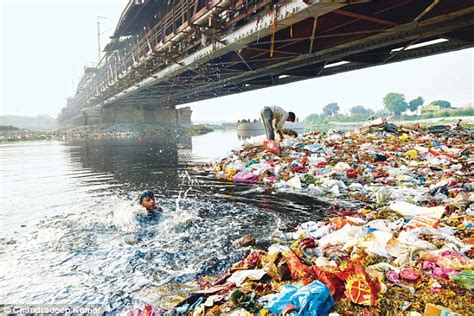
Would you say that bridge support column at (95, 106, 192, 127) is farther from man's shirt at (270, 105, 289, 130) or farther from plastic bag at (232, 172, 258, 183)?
plastic bag at (232, 172, 258, 183)

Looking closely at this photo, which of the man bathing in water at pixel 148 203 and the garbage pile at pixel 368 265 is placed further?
the man bathing in water at pixel 148 203

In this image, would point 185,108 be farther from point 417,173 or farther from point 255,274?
point 255,274

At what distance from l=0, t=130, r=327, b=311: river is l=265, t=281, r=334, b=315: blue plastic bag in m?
1.06

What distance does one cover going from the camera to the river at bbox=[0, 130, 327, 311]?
9.00 ft

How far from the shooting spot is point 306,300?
1.97 meters

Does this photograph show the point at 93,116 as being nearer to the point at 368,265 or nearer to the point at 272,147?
the point at 272,147

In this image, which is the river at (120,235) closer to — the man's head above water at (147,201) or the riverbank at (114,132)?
the man's head above water at (147,201)

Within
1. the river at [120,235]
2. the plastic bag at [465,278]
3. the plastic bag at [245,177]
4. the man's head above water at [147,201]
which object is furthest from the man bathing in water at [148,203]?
the plastic bag at [465,278]

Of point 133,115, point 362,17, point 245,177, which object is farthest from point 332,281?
point 133,115

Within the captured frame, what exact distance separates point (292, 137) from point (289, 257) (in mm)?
8605

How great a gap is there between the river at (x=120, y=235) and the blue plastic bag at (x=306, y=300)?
106 cm

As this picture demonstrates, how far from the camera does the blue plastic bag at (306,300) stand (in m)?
1.95

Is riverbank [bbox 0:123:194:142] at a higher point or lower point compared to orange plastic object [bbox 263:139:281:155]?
higher

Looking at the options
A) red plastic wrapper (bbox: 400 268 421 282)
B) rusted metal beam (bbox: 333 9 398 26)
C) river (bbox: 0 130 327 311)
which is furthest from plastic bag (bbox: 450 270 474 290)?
rusted metal beam (bbox: 333 9 398 26)
